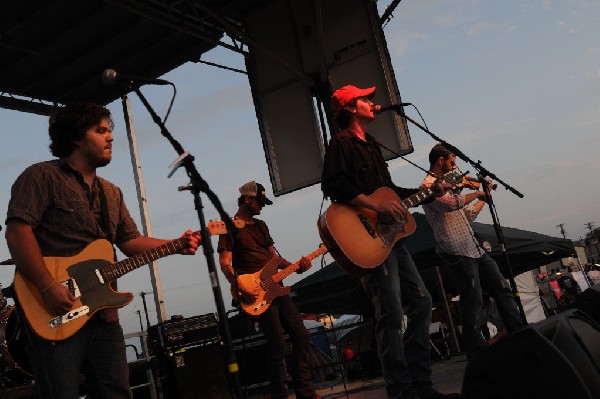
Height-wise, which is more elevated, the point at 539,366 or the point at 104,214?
the point at 104,214

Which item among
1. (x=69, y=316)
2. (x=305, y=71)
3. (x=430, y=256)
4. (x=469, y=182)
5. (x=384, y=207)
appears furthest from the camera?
(x=430, y=256)

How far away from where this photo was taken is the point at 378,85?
8859 millimetres

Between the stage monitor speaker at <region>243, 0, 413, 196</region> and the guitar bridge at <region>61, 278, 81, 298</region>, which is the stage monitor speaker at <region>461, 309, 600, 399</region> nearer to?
the guitar bridge at <region>61, 278, 81, 298</region>

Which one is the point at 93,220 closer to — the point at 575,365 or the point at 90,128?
the point at 90,128

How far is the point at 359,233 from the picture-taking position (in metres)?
4.02

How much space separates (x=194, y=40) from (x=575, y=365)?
327 inches

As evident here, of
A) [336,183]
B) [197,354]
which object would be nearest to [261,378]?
[197,354]

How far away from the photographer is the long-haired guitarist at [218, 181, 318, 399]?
5455mm

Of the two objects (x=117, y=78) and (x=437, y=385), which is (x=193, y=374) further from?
(x=117, y=78)

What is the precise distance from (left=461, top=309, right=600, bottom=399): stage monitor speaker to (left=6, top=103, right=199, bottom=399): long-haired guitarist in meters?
1.79

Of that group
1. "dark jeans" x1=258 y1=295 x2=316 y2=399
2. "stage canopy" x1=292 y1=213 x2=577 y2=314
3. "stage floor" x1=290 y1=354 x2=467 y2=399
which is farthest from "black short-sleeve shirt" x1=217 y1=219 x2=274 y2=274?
"stage canopy" x1=292 y1=213 x2=577 y2=314

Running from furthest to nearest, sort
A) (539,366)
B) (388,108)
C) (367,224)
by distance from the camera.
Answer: (388,108), (367,224), (539,366)

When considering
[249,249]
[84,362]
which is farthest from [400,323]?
[249,249]

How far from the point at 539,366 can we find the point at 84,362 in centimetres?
219
